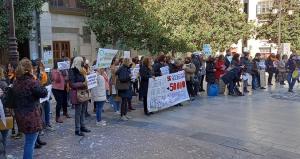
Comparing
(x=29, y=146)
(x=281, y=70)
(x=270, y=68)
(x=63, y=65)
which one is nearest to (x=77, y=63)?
(x=29, y=146)

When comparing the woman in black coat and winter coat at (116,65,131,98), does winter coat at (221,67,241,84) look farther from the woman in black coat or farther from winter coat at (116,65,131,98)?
winter coat at (116,65,131,98)

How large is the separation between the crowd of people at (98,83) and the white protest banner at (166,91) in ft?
0.70

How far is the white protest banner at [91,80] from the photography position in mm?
8469

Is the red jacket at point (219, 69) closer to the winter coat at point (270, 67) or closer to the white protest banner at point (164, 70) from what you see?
the white protest banner at point (164, 70)

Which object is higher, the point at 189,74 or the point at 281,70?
the point at 189,74

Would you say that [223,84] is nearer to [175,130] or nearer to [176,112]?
[176,112]

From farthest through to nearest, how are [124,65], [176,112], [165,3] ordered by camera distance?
[165,3] < [176,112] < [124,65]

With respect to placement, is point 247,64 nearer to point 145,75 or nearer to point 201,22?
point 145,75

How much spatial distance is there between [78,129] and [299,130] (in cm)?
488

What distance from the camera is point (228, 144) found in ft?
24.6

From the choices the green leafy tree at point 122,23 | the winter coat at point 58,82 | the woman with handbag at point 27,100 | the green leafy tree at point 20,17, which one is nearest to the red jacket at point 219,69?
the winter coat at point 58,82

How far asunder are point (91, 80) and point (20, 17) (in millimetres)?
7711

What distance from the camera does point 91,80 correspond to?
28.4 feet

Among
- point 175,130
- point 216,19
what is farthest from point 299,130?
point 216,19
